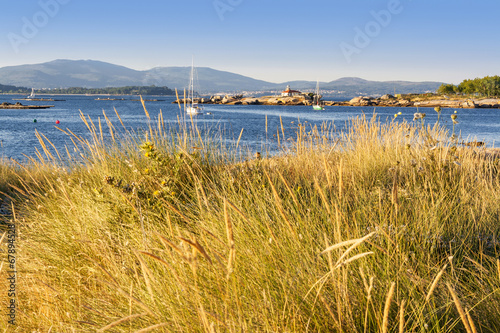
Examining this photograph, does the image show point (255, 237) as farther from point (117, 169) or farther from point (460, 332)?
point (117, 169)

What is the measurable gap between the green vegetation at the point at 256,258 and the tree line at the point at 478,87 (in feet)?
414

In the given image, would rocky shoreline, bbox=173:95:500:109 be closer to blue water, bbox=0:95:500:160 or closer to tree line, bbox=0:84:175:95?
blue water, bbox=0:95:500:160

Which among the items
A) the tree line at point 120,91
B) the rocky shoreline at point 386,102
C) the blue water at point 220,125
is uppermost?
the tree line at point 120,91

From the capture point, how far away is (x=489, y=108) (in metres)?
94.8

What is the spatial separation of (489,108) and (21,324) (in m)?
111

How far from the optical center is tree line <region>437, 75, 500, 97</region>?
361ft

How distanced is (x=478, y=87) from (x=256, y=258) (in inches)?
5291

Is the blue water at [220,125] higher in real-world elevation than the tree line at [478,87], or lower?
lower

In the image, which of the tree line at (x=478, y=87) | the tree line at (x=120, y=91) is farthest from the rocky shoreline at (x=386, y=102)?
the tree line at (x=120, y=91)

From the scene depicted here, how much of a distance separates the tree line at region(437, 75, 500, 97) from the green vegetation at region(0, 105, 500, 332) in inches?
4964

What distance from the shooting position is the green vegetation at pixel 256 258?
1689mm

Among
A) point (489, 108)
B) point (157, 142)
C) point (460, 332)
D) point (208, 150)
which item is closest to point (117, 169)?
point (157, 142)

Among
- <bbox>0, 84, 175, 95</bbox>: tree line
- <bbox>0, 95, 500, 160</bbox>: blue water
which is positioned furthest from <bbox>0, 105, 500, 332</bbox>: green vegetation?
<bbox>0, 84, 175, 95</bbox>: tree line

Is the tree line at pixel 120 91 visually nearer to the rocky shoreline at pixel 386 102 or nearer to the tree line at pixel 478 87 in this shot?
the rocky shoreline at pixel 386 102
